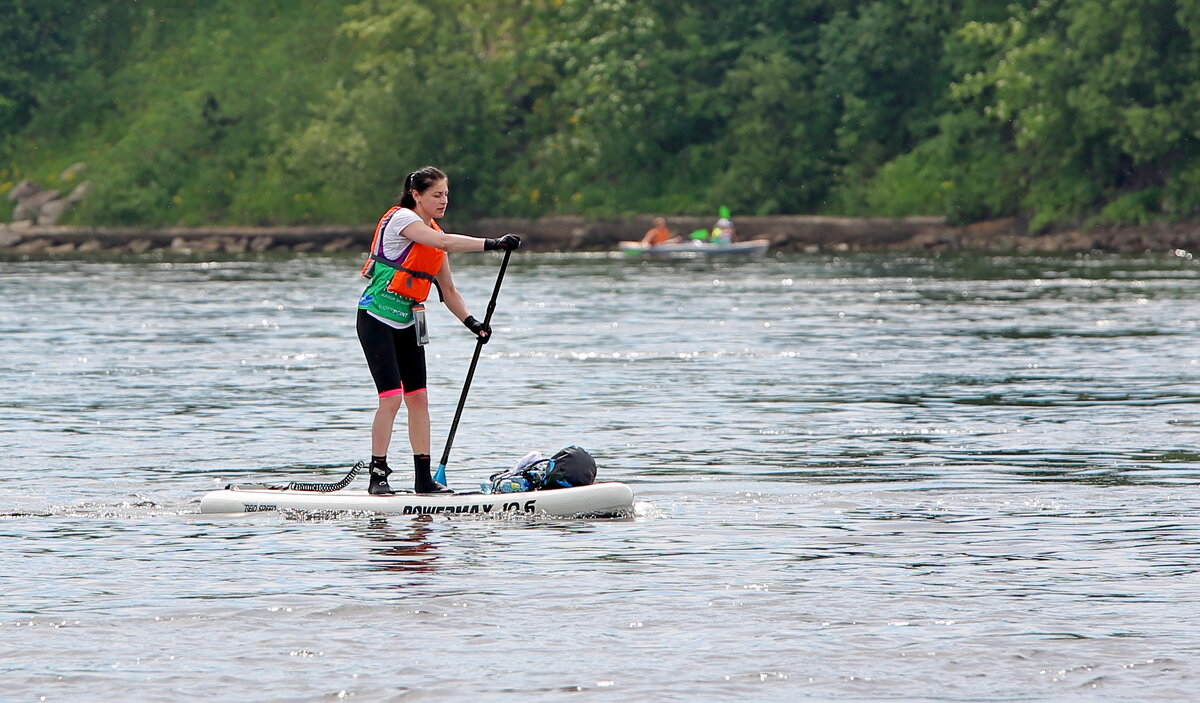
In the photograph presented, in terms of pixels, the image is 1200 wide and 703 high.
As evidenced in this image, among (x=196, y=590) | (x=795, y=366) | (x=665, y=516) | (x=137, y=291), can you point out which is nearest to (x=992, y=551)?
(x=665, y=516)

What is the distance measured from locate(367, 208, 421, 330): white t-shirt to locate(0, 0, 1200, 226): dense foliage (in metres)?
58.1

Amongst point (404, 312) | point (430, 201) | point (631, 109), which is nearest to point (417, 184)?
point (430, 201)

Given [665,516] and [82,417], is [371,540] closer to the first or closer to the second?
[665,516]

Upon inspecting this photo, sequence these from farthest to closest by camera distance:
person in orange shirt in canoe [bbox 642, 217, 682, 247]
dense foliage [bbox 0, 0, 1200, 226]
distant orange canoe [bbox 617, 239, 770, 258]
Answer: dense foliage [bbox 0, 0, 1200, 226], person in orange shirt in canoe [bbox 642, 217, 682, 247], distant orange canoe [bbox 617, 239, 770, 258]

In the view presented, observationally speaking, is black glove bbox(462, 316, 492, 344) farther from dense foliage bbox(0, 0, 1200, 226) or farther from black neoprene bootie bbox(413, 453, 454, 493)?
dense foliage bbox(0, 0, 1200, 226)

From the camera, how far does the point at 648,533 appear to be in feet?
38.8

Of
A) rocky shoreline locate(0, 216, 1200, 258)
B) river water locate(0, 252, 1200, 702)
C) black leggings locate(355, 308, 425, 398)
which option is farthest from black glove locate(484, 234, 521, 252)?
rocky shoreline locate(0, 216, 1200, 258)

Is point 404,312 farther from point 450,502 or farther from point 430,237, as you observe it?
point 450,502

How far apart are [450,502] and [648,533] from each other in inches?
53.5

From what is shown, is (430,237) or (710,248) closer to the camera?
(430,237)

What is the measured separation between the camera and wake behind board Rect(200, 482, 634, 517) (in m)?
12.5

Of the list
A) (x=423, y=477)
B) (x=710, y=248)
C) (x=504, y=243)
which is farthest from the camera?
(x=710, y=248)

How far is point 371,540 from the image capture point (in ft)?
38.1

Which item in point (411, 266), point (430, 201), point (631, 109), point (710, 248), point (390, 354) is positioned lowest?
point (710, 248)
